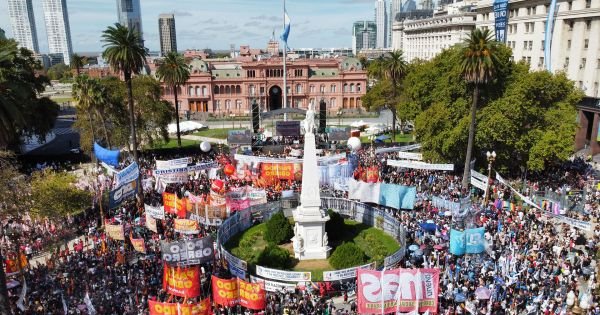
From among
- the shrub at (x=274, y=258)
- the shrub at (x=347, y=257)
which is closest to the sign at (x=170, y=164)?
the shrub at (x=274, y=258)

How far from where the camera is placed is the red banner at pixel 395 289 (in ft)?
62.2

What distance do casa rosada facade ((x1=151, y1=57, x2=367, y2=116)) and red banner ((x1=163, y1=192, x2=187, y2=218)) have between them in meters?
61.7

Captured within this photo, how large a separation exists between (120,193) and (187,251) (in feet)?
31.4

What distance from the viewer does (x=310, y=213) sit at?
1078 inches

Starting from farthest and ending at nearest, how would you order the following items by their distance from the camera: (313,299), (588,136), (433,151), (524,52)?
1. (524,52)
2. (588,136)
3. (433,151)
4. (313,299)

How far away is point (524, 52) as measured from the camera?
6444 centimetres

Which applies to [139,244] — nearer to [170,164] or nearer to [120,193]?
[120,193]

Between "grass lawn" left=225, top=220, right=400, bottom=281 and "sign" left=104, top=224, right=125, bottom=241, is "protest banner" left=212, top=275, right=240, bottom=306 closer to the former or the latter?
"grass lawn" left=225, top=220, right=400, bottom=281

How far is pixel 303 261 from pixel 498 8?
1669 inches

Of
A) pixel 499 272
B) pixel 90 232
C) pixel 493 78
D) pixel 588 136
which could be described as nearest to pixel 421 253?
pixel 499 272

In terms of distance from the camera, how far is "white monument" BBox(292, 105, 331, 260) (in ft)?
89.4

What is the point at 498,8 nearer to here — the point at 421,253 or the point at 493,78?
the point at 493,78

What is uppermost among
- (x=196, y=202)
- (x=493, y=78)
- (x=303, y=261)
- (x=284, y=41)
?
(x=284, y=41)

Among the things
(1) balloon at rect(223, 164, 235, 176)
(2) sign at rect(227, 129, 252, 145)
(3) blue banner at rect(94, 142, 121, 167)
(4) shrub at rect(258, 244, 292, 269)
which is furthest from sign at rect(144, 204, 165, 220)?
(2) sign at rect(227, 129, 252, 145)
